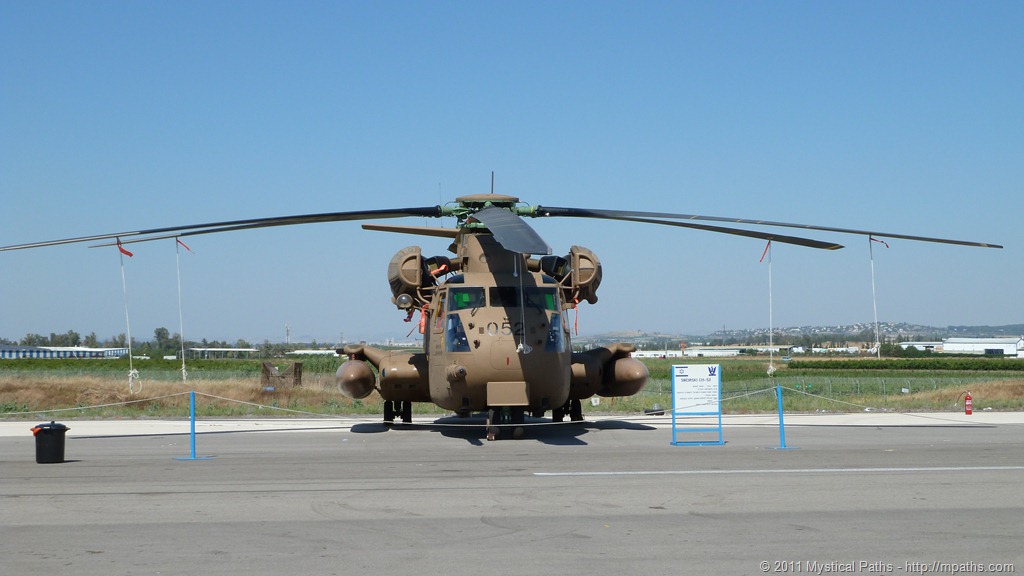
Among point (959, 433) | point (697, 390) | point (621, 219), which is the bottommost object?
point (959, 433)

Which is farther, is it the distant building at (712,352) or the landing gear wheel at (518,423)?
the distant building at (712,352)

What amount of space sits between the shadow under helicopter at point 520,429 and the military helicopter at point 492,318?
1.47ft

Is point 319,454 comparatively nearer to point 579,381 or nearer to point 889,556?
point 579,381

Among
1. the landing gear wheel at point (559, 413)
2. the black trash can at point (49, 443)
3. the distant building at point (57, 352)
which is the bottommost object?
the distant building at point (57, 352)

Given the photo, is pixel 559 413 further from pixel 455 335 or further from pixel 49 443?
pixel 49 443

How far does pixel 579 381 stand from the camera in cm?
2133

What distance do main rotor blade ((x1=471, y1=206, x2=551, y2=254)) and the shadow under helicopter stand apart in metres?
5.21

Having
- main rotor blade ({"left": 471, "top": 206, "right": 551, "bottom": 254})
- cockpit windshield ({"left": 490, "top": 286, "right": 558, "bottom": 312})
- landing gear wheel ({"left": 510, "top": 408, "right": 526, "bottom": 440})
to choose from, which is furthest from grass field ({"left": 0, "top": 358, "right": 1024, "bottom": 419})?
main rotor blade ({"left": 471, "top": 206, "right": 551, "bottom": 254})

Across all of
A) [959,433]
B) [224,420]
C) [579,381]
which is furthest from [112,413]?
[959,433]

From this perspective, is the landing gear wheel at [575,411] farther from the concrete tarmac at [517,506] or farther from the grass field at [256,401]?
the grass field at [256,401]

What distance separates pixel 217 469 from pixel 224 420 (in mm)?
11785

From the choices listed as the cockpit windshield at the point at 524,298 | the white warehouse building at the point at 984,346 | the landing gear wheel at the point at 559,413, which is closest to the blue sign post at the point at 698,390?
the cockpit windshield at the point at 524,298

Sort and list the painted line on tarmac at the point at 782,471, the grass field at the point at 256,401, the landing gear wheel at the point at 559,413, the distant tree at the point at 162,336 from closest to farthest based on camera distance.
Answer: the painted line on tarmac at the point at 782,471, the landing gear wheel at the point at 559,413, the grass field at the point at 256,401, the distant tree at the point at 162,336

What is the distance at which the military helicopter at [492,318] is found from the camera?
61.2 ft
